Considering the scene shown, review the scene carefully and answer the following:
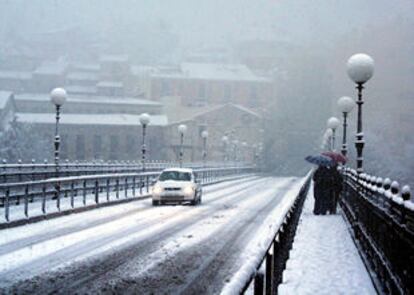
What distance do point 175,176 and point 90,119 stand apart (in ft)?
236

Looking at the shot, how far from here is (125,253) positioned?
→ 12.9 metres

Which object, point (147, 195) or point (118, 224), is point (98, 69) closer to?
point (147, 195)

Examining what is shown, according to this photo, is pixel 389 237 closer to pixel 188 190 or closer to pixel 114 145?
pixel 188 190

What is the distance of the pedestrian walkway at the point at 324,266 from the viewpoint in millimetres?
9172

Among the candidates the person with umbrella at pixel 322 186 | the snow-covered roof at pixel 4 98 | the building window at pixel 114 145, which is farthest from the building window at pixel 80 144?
the person with umbrella at pixel 322 186

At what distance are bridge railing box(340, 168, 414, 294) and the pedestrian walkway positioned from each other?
0.89 ft

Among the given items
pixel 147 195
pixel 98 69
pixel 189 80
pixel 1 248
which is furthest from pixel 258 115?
pixel 1 248

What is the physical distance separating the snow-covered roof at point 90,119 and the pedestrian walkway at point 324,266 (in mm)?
82094

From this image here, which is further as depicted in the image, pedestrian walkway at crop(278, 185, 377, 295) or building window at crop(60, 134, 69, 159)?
building window at crop(60, 134, 69, 159)

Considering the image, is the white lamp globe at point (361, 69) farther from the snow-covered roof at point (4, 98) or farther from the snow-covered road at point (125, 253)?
the snow-covered roof at point (4, 98)

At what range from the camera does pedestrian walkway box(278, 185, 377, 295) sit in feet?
30.1

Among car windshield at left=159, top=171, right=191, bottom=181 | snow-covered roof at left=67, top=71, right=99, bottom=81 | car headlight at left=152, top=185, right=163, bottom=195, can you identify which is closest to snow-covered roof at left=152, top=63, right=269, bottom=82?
snow-covered roof at left=67, top=71, right=99, bottom=81

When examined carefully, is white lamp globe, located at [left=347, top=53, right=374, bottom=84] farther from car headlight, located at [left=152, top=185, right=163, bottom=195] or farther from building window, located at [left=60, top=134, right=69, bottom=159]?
building window, located at [left=60, top=134, right=69, bottom=159]

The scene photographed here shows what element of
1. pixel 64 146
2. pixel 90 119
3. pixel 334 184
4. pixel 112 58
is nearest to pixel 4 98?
pixel 64 146
